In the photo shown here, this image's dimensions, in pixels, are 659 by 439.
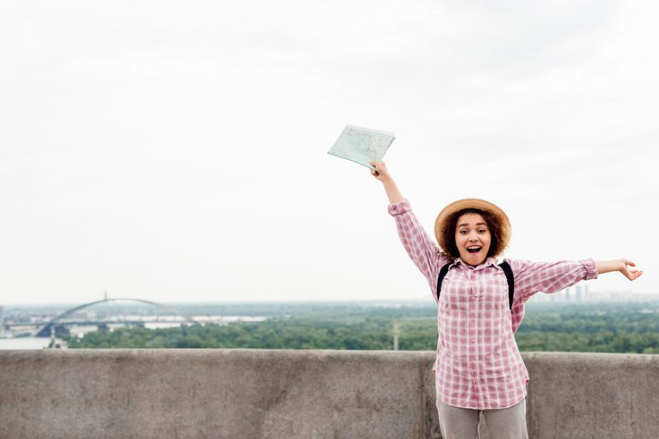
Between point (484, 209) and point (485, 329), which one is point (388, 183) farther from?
point (485, 329)

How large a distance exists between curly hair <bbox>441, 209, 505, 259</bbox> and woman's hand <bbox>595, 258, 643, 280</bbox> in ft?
1.41

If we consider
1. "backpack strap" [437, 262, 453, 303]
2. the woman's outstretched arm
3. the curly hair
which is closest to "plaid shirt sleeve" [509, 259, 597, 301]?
the curly hair

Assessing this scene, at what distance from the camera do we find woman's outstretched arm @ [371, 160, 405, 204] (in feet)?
10.7

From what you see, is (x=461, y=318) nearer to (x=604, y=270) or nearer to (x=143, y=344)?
(x=604, y=270)

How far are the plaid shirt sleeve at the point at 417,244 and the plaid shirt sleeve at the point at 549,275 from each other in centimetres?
35

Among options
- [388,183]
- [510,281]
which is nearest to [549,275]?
[510,281]

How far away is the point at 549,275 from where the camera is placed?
2.91m

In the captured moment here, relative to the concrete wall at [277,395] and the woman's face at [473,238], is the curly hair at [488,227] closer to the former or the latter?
the woman's face at [473,238]

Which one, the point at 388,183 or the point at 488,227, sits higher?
the point at 388,183

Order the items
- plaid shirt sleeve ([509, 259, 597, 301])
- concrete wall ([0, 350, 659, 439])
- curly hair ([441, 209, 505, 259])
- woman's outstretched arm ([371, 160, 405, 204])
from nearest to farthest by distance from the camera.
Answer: plaid shirt sleeve ([509, 259, 597, 301])
curly hair ([441, 209, 505, 259])
woman's outstretched arm ([371, 160, 405, 204])
concrete wall ([0, 350, 659, 439])

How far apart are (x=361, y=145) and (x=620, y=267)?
52.5 inches

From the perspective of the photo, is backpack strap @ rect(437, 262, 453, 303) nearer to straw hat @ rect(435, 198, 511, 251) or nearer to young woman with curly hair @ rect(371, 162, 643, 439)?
young woman with curly hair @ rect(371, 162, 643, 439)

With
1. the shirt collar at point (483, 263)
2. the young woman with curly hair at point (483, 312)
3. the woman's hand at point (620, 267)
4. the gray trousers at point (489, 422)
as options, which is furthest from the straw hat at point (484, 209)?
the gray trousers at point (489, 422)

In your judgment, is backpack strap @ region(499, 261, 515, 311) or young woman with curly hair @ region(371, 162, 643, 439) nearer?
young woman with curly hair @ region(371, 162, 643, 439)
